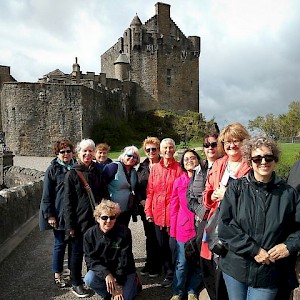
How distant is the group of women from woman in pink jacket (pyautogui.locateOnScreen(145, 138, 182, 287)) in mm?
13

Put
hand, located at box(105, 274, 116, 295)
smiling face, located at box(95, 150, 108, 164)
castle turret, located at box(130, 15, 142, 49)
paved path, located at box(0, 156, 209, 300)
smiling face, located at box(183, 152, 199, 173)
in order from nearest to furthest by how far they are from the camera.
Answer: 1. hand, located at box(105, 274, 116, 295)
2. smiling face, located at box(183, 152, 199, 173)
3. paved path, located at box(0, 156, 209, 300)
4. smiling face, located at box(95, 150, 108, 164)
5. castle turret, located at box(130, 15, 142, 49)

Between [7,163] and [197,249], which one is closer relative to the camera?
[197,249]

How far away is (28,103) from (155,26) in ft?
68.8

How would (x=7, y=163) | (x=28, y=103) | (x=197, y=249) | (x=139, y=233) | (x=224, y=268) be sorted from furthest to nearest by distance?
(x=28, y=103) < (x=7, y=163) < (x=139, y=233) < (x=197, y=249) < (x=224, y=268)

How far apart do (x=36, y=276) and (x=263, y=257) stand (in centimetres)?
360

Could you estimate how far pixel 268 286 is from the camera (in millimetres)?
2629

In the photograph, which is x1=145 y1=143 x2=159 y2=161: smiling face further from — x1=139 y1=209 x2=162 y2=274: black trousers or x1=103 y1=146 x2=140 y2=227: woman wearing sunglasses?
x1=139 y1=209 x2=162 y2=274: black trousers

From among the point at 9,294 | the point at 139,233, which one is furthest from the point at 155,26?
the point at 9,294

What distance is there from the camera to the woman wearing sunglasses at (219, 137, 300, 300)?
8.45 ft

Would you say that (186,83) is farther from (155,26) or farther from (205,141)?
(205,141)

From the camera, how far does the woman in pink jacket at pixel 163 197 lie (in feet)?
14.9

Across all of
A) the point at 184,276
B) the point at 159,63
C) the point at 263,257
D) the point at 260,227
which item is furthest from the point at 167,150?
the point at 159,63

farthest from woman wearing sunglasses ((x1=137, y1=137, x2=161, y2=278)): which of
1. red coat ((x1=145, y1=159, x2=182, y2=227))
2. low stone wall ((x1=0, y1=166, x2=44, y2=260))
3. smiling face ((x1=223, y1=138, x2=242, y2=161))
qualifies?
low stone wall ((x1=0, y1=166, x2=44, y2=260))

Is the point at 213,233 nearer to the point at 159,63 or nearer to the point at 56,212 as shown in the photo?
the point at 56,212
